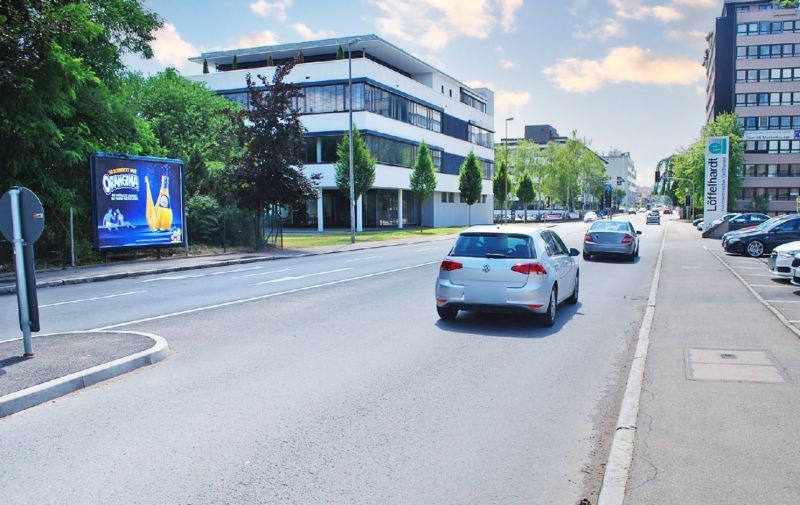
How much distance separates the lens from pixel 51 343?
8.12m

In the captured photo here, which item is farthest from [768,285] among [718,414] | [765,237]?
[718,414]

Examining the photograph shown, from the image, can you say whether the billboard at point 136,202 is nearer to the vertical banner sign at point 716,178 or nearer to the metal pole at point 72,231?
the metal pole at point 72,231

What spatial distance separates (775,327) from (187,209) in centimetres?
2380

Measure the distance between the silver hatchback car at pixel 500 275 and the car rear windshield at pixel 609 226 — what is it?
45.7 feet

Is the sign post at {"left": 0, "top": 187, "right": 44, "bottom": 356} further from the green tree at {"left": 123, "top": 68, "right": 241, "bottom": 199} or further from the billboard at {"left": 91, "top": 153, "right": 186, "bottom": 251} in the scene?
the green tree at {"left": 123, "top": 68, "right": 241, "bottom": 199}

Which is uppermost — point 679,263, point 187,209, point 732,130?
point 732,130

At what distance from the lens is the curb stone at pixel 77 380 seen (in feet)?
18.8

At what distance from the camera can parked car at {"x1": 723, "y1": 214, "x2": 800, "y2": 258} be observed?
2409 cm

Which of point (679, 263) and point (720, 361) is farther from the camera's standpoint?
point (679, 263)

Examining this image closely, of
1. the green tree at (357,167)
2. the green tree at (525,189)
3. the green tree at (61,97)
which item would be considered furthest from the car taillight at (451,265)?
the green tree at (525,189)

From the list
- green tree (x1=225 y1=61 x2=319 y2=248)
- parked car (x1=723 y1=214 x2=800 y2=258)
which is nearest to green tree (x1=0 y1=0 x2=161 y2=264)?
green tree (x1=225 y1=61 x2=319 y2=248)

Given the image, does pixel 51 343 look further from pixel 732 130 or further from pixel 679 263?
pixel 732 130

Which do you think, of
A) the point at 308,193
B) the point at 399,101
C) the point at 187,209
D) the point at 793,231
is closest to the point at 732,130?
the point at 399,101

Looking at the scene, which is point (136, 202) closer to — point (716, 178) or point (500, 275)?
point (500, 275)
